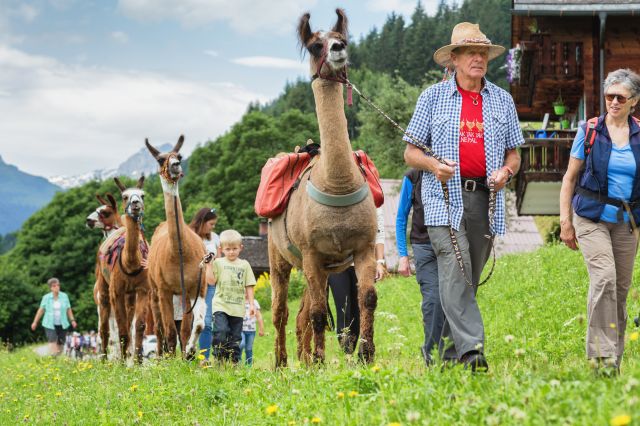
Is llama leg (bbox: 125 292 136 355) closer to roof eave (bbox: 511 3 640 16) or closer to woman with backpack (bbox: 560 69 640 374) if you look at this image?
woman with backpack (bbox: 560 69 640 374)

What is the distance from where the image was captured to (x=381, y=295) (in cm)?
2625

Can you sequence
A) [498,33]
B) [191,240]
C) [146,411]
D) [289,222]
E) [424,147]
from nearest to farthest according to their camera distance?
[424,147] < [146,411] < [289,222] < [191,240] < [498,33]

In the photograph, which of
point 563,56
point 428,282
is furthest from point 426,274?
point 563,56

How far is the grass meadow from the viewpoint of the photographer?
429 centimetres

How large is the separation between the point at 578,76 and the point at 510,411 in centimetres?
2448

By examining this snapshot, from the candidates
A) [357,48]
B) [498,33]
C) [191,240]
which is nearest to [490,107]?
[191,240]

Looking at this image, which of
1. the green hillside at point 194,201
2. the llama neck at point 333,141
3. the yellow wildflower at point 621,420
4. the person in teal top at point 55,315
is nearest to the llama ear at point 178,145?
the llama neck at point 333,141

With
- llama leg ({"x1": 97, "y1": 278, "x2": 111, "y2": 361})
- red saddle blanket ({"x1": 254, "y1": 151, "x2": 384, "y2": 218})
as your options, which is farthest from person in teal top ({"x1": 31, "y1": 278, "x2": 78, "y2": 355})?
red saddle blanket ({"x1": 254, "y1": 151, "x2": 384, "y2": 218})

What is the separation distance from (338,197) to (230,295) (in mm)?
3886

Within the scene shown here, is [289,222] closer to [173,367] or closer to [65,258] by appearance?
[173,367]

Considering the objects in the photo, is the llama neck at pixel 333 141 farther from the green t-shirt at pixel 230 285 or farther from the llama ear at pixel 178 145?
the llama ear at pixel 178 145

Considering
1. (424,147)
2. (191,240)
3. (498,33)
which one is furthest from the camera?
(498,33)

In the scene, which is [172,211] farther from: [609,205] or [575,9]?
[575,9]

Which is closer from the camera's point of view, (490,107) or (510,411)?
(510,411)
